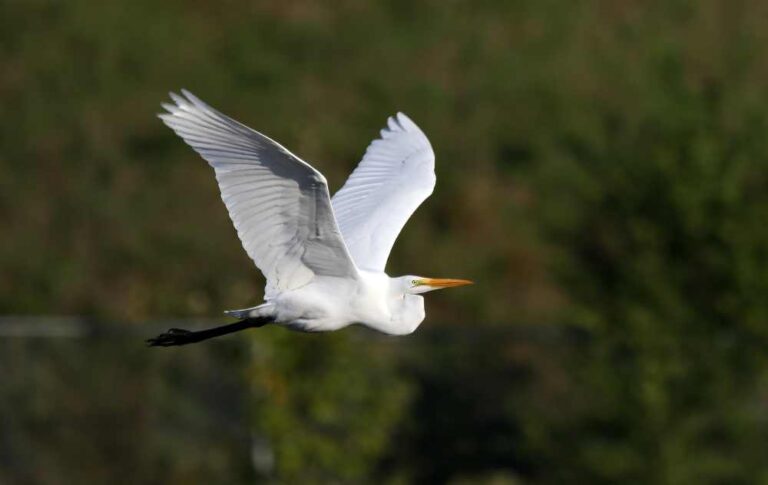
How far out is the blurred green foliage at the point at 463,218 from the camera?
39.9 feet

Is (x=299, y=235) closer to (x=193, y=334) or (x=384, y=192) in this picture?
(x=193, y=334)

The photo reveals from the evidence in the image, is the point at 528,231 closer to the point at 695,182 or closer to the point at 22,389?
the point at 695,182

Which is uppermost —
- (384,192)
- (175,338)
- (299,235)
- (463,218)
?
(463,218)

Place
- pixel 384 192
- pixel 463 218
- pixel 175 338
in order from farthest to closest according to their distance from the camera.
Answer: pixel 463 218
pixel 384 192
pixel 175 338

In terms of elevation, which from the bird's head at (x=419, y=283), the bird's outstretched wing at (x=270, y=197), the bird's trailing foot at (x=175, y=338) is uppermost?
the bird's outstretched wing at (x=270, y=197)

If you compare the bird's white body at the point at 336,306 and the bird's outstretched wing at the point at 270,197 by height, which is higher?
the bird's outstretched wing at the point at 270,197

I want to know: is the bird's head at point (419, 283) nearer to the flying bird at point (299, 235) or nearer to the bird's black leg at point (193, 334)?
the flying bird at point (299, 235)

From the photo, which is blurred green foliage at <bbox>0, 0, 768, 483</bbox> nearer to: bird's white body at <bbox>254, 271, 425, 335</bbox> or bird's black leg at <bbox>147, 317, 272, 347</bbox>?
bird's black leg at <bbox>147, 317, 272, 347</bbox>

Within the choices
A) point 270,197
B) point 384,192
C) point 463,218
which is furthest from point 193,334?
point 463,218

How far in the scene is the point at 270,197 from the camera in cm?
603

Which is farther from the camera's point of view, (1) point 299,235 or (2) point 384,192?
(2) point 384,192

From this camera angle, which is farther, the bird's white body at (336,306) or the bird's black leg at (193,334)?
the bird's black leg at (193,334)

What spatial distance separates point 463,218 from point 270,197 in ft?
40.6

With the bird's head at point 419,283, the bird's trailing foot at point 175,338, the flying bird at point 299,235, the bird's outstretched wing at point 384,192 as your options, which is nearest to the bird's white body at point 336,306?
the flying bird at point 299,235
